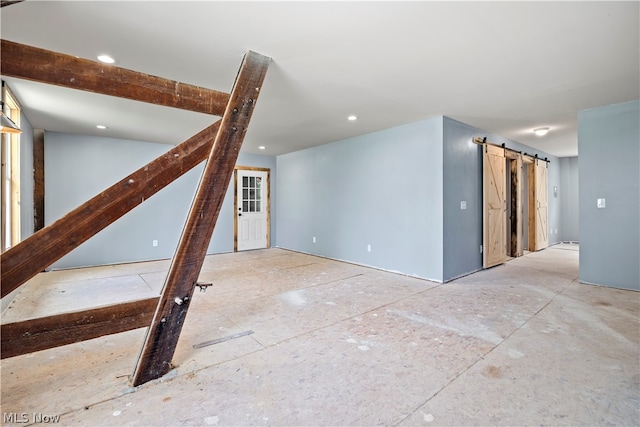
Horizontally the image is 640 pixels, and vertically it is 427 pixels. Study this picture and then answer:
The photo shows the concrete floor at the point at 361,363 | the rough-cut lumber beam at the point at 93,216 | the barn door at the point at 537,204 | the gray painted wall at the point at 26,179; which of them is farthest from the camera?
the barn door at the point at 537,204

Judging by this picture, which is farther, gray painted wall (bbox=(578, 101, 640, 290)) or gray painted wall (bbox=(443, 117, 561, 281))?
gray painted wall (bbox=(443, 117, 561, 281))

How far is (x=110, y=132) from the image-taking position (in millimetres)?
5227

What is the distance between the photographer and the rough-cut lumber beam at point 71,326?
1564 millimetres

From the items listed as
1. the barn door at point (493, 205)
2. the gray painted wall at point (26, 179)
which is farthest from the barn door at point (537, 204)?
the gray painted wall at point (26, 179)

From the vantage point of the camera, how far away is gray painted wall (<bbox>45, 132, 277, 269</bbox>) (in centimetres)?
521

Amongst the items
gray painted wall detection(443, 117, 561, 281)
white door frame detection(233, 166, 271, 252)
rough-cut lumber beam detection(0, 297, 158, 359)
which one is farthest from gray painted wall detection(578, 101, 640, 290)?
white door frame detection(233, 166, 271, 252)

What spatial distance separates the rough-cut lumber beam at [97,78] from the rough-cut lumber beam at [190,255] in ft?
0.72

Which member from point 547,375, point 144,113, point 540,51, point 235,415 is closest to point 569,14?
point 540,51

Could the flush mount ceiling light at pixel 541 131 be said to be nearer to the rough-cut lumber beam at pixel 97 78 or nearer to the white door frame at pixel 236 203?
the rough-cut lumber beam at pixel 97 78

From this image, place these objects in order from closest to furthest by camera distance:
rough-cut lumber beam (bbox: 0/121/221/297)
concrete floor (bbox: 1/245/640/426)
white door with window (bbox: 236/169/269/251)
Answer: rough-cut lumber beam (bbox: 0/121/221/297), concrete floor (bbox: 1/245/640/426), white door with window (bbox: 236/169/269/251)

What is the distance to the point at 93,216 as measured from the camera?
5.61 ft

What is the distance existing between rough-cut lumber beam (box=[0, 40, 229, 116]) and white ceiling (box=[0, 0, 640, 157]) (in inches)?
20.5

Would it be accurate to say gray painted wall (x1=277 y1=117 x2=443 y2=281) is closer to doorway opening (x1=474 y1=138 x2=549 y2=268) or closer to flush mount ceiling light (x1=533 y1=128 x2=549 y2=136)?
doorway opening (x1=474 y1=138 x2=549 y2=268)

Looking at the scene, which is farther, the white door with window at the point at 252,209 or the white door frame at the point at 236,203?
the white door with window at the point at 252,209
